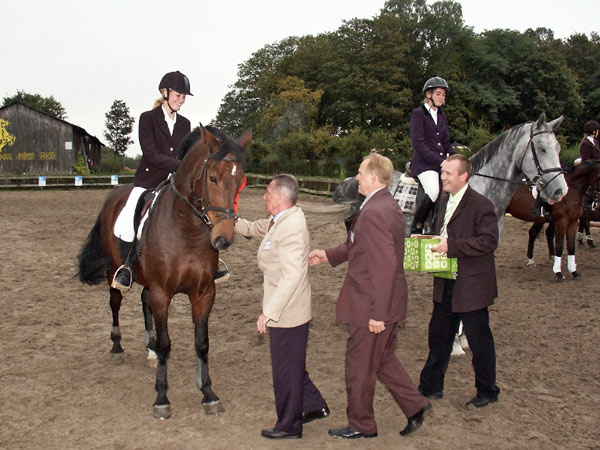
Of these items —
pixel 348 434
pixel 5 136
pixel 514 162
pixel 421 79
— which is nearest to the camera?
pixel 348 434

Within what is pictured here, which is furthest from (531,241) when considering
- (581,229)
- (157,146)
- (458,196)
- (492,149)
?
(157,146)

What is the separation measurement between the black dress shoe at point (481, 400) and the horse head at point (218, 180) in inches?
92.8

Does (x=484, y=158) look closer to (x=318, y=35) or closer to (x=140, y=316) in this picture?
(x=140, y=316)

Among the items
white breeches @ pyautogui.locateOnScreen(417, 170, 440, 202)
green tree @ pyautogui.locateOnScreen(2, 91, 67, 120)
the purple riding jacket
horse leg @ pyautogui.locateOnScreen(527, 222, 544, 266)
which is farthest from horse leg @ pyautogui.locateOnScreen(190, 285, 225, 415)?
green tree @ pyautogui.locateOnScreen(2, 91, 67, 120)

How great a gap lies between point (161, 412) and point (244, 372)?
3.77ft

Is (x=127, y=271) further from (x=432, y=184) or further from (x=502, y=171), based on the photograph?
(x=502, y=171)

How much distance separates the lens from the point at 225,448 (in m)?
3.79

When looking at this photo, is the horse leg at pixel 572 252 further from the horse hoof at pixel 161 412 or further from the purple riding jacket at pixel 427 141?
the horse hoof at pixel 161 412

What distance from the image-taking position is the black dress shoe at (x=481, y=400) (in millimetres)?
4457

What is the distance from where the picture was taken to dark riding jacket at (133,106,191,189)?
16.5ft

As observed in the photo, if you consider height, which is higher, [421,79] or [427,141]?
[421,79]

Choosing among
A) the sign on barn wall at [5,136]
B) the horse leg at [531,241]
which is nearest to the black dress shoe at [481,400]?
the horse leg at [531,241]

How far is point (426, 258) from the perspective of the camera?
432 cm

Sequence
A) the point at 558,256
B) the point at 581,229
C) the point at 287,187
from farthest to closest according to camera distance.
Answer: the point at 581,229 → the point at 558,256 → the point at 287,187
